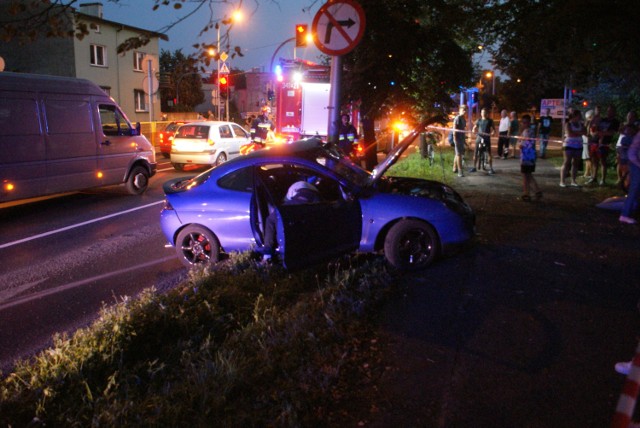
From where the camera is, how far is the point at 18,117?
10906 millimetres

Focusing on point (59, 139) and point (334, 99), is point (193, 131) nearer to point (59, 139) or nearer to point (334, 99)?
point (59, 139)

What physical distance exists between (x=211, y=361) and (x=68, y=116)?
9.54 metres

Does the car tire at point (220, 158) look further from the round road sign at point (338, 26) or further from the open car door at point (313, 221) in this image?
the round road sign at point (338, 26)

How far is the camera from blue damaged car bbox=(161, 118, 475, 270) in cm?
613

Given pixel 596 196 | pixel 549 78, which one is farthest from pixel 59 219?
pixel 549 78

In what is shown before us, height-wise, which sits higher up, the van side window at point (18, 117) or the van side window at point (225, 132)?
the van side window at point (18, 117)

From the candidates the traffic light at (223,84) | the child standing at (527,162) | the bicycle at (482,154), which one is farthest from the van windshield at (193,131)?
the child standing at (527,162)

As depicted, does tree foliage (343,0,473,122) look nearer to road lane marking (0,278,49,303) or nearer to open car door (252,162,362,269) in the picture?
open car door (252,162,362,269)

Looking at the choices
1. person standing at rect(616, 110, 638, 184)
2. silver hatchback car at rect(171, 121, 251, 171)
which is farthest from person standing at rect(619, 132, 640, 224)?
silver hatchback car at rect(171, 121, 251, 171)

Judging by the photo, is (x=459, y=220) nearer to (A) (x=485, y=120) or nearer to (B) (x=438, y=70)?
(B) (x=438, y=70)

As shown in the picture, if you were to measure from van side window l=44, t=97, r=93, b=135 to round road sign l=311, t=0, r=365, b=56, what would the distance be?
23.9 ft

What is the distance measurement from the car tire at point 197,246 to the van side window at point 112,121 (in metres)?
6.70

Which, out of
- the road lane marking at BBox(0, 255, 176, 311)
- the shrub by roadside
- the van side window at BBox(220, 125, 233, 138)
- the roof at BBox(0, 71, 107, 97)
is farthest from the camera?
the van side window at BBox(220, 125, 233, 138)

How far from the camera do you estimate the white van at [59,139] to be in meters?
10.8
